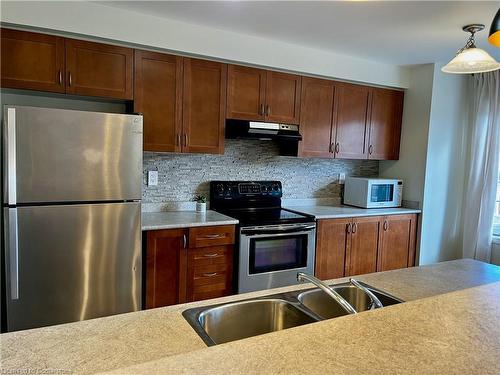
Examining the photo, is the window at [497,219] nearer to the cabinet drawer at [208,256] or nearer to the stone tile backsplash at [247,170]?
the stone tile backsplash at [247,170]

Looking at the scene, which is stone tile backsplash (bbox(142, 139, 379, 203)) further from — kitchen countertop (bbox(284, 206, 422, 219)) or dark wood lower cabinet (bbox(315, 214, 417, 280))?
dark wood lower cabinet (bbox(315, 214, 417, 280))

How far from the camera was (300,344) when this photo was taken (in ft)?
2.60

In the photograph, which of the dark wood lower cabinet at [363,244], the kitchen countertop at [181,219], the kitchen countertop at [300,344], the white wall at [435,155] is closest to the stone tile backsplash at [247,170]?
the kitchen countertop at [181,219]

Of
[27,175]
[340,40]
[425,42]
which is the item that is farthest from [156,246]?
[425,42]

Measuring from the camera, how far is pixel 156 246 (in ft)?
8.46

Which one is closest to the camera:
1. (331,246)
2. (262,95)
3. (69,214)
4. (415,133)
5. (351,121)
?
(69,214)

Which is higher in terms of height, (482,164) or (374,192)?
(482,164)

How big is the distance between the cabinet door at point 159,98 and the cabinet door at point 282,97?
0.83 m

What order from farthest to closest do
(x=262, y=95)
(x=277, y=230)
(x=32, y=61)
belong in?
(x=262, y=95) → (x=277, y=230) → (x=32, y=61)

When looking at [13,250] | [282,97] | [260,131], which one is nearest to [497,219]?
[282,97]

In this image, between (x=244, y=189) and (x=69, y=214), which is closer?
(x=69, y=214)

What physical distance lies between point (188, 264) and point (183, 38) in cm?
173

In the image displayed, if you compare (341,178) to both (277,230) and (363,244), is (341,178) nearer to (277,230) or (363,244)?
(363,244)

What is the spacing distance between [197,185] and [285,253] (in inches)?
39.7
